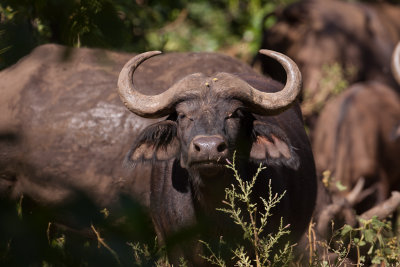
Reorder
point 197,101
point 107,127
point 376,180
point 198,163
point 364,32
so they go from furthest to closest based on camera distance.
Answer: point 364,32 → point 376,180 → point 107,127 → point 197,101 → point 198,163

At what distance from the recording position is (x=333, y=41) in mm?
11539

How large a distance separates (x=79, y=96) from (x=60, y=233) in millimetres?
1338

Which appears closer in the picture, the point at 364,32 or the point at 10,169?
the point at 10,169

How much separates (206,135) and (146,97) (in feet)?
2.30

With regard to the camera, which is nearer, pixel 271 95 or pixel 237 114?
pixel 237 114

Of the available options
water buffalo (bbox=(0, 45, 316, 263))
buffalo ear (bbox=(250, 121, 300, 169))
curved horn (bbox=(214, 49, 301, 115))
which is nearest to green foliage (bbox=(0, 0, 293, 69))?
water buffalo (bbox=(0, 45, 316, 263))

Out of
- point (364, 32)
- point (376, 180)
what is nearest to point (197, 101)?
point (376, 180)

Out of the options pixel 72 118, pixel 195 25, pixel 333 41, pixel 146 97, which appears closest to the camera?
pixel 146 97

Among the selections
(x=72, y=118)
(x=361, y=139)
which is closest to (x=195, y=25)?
(x=361, y=139)

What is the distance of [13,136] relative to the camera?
2.45 m

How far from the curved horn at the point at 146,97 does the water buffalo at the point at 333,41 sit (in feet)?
20.3

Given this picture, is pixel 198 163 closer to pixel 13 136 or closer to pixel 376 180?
pixel 13 136

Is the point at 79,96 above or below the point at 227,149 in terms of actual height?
below

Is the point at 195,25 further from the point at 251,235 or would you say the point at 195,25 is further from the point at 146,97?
the point at 251,235
